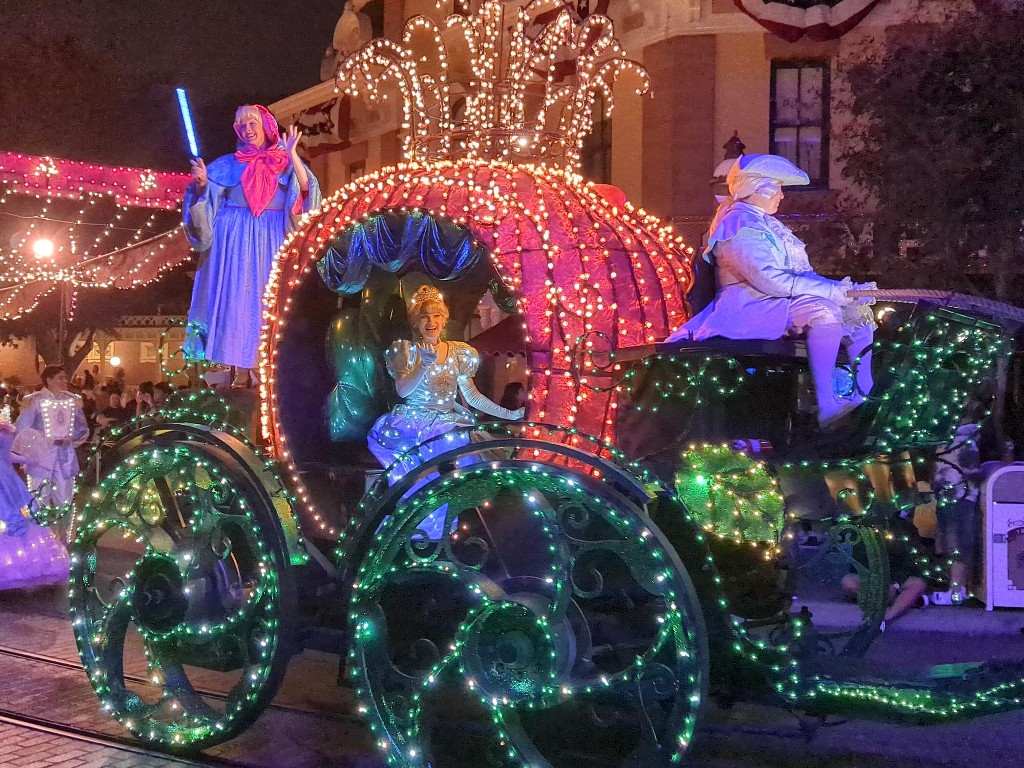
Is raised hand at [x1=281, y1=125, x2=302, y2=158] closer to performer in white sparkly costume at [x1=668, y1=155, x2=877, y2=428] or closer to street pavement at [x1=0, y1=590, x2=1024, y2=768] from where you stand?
performer in white sparkly costume at [x1=668, y1=155, x2=877, y2=428]

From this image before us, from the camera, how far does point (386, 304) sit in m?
6.71

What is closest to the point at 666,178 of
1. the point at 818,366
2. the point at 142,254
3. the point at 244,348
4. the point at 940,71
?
the point at 940,71

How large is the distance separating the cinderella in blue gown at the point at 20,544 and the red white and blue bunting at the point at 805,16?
10870 mm

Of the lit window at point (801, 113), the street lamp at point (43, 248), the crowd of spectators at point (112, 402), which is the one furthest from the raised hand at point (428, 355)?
the lit window at point (801, 113)

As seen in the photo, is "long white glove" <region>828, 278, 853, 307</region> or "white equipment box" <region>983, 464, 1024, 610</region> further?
"white equipment box" <region>983, 464, 1024, 610</region>

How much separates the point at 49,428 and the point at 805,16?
10991 millimetres

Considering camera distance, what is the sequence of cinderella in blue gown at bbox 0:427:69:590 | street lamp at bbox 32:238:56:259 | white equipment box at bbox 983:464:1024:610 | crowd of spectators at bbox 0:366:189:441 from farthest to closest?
1. street lamp at bbox 32:238:56:259
2. crowd of spectators at bbox 0:366:189:441
3. cinderella in blue gown at bbox 0:427:69:590
4. white equipment box at bbox 983:464:1024:610

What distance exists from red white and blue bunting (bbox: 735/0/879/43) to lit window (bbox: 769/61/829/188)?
0.75 metres

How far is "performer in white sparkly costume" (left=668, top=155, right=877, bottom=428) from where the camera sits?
4.20 metres

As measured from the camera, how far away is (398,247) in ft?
17.0

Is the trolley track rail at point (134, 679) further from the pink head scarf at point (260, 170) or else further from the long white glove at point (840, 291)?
the long white glove at point (840, 291)

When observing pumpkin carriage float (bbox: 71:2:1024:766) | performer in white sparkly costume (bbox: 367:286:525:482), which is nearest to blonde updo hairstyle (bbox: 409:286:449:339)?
performer in white sparkly costume (bbox: 367:286:525:482)

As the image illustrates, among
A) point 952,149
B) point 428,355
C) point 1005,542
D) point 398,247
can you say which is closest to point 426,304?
→ point 428,355

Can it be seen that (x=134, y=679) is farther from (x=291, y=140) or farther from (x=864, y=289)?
(x=864, y=289)
